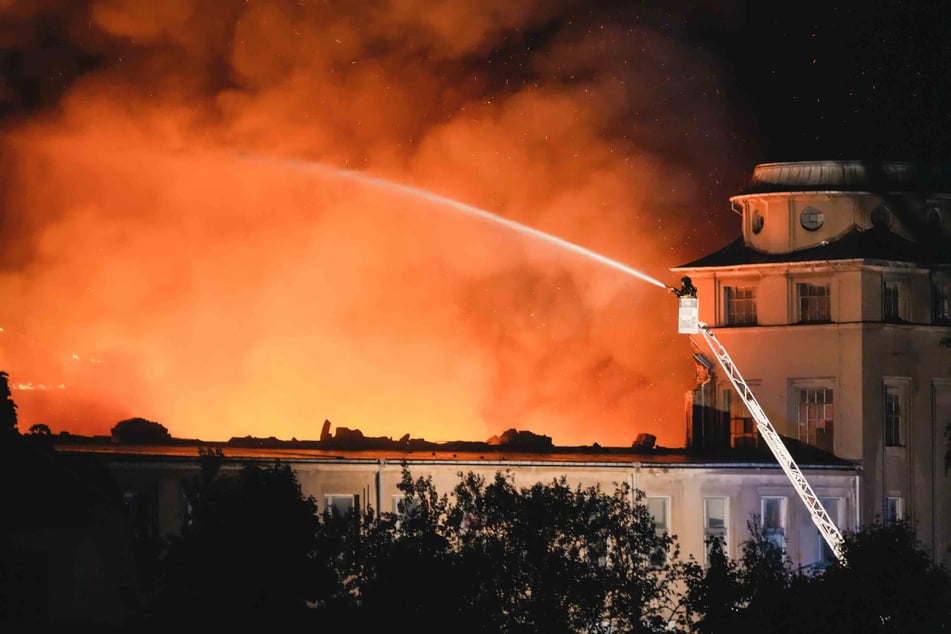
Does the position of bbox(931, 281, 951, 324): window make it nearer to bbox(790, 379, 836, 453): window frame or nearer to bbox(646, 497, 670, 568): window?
bbox(790, 379, 836, 453): window frame

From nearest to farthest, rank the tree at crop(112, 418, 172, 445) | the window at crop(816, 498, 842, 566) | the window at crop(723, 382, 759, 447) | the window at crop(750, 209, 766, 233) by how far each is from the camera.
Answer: the window at crop(816, 498, 842, 566) < the tree at crop(112, 418, 172, 445) < the window at crop(723, 382, 759, 447) < the window at crop(750, 209, 766, 233)

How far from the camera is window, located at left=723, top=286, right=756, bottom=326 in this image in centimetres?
8219

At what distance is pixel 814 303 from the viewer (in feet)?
266

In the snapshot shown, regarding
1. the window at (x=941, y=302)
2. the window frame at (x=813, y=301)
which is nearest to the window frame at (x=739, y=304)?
the window frame at (x=813, y=301)

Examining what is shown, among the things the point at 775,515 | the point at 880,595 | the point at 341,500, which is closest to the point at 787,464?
the point at 775,515

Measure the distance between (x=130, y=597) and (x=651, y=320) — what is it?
44.4m

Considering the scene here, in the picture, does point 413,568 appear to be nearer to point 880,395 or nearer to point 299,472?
point 299,472

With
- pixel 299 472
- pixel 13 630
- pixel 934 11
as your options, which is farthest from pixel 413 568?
pixel 934 11

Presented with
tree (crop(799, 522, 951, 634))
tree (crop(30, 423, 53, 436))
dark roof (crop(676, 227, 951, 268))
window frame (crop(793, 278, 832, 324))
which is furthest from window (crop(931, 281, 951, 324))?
tree (crop(30, 423, 53, 436))

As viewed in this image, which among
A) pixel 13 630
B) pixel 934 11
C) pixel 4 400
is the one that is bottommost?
pixel 13 630

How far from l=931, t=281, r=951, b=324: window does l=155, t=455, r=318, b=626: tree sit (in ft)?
89.9

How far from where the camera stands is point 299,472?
73.0 m

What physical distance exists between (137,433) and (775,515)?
19492 millimetres

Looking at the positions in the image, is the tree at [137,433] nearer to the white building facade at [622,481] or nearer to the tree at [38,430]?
the white building facade at [622,481]
